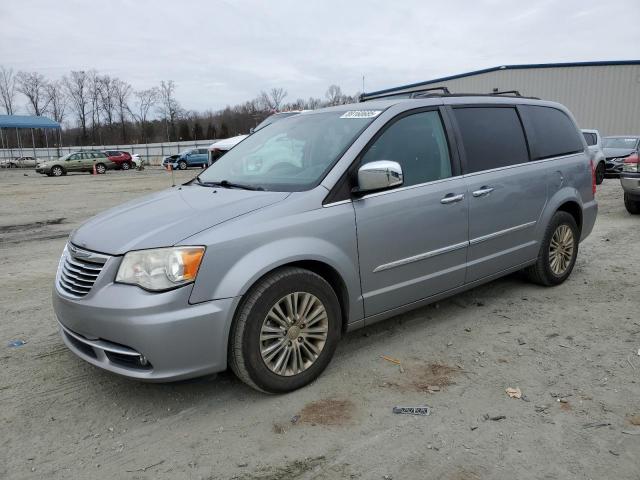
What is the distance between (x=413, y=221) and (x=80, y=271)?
222 centimetres

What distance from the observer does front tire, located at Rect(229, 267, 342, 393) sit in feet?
9.77

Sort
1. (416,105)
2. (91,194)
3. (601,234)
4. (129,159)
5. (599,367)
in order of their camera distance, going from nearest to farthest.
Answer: (599,367) < (416,105) < (601,234) < (91,194) < (129,159)

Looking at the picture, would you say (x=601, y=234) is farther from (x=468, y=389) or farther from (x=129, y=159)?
(x=129, y=159)

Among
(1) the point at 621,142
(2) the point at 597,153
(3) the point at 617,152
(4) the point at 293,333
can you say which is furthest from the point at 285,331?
(1) the point at 621,142

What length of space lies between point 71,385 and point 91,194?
15535 mm

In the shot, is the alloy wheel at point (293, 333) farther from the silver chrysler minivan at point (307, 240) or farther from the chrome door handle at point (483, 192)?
the chrome door handle at point (483, 192)

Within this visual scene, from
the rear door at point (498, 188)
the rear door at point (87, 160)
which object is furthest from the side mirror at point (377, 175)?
the rear door at point (87, 160)

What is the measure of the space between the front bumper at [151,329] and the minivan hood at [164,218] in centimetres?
21

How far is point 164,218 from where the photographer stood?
3.19 m

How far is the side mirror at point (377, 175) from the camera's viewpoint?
334 cm

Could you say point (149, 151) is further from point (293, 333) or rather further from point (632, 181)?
point (293, 333)

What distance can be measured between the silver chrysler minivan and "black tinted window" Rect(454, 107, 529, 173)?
0.6 inches

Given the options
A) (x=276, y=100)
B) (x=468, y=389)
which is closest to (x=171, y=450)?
(x=468, y=389)

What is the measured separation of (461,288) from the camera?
4246mm
